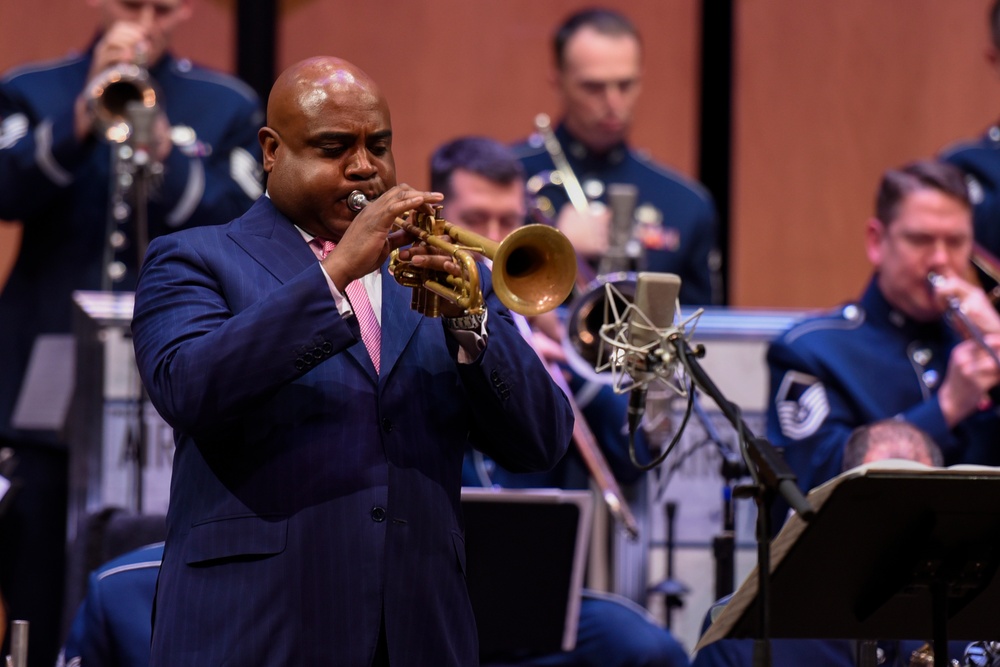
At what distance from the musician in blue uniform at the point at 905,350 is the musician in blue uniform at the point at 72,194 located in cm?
188

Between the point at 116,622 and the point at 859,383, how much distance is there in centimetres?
247

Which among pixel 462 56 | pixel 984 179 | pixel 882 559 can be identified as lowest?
pixel 882 559

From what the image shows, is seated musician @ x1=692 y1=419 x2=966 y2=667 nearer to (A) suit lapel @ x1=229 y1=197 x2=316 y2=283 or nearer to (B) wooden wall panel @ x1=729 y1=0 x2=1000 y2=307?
(A) suit lapel @ x1=229 y1=197 x2=316 y2=283

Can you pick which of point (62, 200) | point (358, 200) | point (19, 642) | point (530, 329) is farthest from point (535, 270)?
point (62, 200)

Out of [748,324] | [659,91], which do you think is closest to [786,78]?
[659,91]

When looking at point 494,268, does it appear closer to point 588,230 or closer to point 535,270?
point 535,270

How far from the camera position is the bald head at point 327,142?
254 cm

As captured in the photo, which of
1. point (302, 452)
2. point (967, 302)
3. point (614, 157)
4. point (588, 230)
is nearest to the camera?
point (302, 452)

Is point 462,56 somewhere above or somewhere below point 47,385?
above

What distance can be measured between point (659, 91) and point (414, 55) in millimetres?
1140

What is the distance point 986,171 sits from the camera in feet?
18.9

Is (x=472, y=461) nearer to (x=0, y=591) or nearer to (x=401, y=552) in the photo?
(x=0, y=591)

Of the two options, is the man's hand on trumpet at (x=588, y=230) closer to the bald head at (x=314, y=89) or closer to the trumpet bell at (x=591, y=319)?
the trumpet bell at (x=591, y=319)

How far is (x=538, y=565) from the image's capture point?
3898 mm
